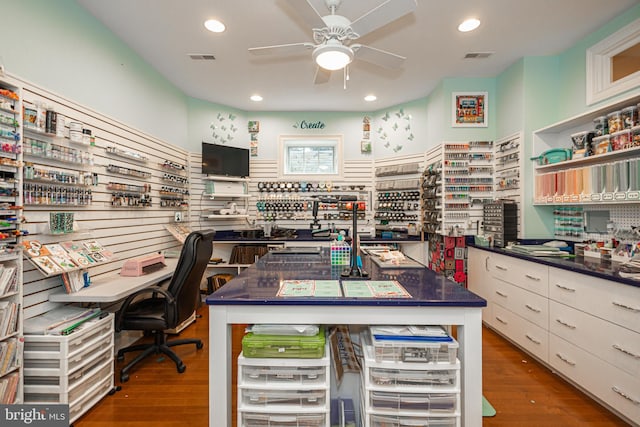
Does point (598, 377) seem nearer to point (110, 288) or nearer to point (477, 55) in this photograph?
point (477, 55)

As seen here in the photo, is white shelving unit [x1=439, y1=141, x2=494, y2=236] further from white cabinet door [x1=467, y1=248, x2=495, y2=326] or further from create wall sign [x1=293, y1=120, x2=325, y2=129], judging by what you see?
create wall sign [x1=293, y1=120, x2=325, y2=129]

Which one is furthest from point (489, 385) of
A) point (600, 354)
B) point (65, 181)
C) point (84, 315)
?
point (65, 181)

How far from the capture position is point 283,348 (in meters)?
1.59

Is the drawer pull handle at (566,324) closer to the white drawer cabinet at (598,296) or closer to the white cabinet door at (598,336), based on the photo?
the white cabinet door at (598,336)

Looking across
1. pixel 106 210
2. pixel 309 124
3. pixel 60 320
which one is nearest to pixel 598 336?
pixel 60 320

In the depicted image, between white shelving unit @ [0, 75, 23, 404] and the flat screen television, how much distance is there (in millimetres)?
2968

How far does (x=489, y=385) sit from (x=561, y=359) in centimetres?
64

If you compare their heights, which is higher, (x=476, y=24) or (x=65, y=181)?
(x=476, y=24)

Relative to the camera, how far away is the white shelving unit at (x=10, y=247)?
1.96m

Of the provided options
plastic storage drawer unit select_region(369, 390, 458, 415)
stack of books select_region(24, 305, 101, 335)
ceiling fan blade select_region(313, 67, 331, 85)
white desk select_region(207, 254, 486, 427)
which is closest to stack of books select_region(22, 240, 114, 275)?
stack of books select_region(24, 305, 101, 335)

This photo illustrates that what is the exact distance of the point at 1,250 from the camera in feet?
6.40

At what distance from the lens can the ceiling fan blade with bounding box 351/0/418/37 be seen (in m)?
2.08

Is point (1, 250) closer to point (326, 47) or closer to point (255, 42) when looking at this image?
point (326, 47)

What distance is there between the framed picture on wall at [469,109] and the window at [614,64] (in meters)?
1.22
